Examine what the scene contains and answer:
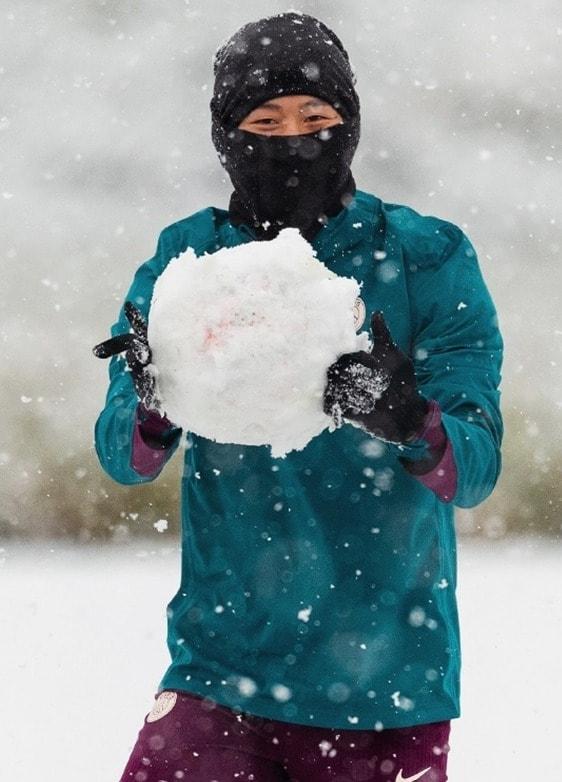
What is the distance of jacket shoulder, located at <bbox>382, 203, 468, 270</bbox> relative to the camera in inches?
91.4

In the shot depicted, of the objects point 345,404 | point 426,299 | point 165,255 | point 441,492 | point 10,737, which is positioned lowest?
point 10,737

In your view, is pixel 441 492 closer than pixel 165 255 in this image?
Yes

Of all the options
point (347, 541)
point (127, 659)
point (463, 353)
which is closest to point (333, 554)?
point (347, 541)

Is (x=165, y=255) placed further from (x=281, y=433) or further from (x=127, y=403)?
(x=281, y=433)

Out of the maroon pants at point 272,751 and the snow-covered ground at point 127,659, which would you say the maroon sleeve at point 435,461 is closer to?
the maroon pants at point 272,751

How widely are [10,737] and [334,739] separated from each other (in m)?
3.69

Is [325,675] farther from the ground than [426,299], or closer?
closer

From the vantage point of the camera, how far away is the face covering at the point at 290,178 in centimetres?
245

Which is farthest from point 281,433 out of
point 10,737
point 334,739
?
point 10,737

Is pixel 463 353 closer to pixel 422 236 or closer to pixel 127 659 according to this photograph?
pixel 422 236

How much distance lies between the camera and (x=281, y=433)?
6.48 feet

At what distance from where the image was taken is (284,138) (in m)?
2.45

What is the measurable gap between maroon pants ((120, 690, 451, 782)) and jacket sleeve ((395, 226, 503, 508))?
0.49 m

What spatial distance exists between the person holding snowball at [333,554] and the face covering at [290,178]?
24 mm
